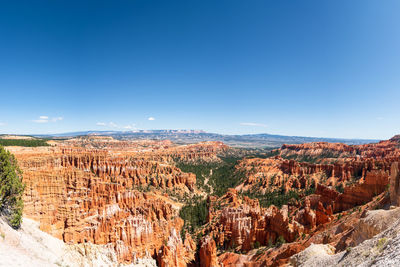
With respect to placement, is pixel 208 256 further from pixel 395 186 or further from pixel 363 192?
pixel 363 192

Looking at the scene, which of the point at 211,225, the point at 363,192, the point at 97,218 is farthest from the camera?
the point at 211,225

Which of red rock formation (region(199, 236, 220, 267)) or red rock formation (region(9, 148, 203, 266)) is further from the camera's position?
red rock formation (region(199, 236, 220, 267))

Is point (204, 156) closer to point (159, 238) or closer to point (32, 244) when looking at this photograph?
point (159, 238)

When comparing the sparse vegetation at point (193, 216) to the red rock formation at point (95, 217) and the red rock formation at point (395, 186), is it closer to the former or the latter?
the red rock formation at point (95, 217)

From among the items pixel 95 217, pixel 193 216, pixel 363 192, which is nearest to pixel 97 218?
pixel 95 217

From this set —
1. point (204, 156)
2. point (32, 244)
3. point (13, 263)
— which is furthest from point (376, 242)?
point (204, 156)

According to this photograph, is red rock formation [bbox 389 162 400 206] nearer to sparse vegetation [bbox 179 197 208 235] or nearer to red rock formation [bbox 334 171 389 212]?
red rock formation [bbox 334 171 389 212]

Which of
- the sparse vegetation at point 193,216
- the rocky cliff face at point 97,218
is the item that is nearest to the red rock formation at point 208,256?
the rocky cliff face at point 97,218

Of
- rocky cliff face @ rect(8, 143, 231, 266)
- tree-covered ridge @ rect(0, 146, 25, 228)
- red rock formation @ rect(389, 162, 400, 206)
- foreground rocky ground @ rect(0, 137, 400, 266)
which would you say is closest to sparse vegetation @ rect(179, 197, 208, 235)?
foreground rocky ground @ rect(0, 137, 400, 266)

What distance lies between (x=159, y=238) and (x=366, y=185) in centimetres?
4120

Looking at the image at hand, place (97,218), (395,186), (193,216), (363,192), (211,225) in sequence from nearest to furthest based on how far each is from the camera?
1. (395,186)
2. (97,218)
3. (363,192)
4. (211,225)
5. (193,216)

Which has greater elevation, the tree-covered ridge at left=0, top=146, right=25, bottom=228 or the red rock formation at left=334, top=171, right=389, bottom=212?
the tree-covered ridge at left=0, top=146, right=25, bottom=228

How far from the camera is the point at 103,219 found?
25.9 m

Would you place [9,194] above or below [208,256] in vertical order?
above
